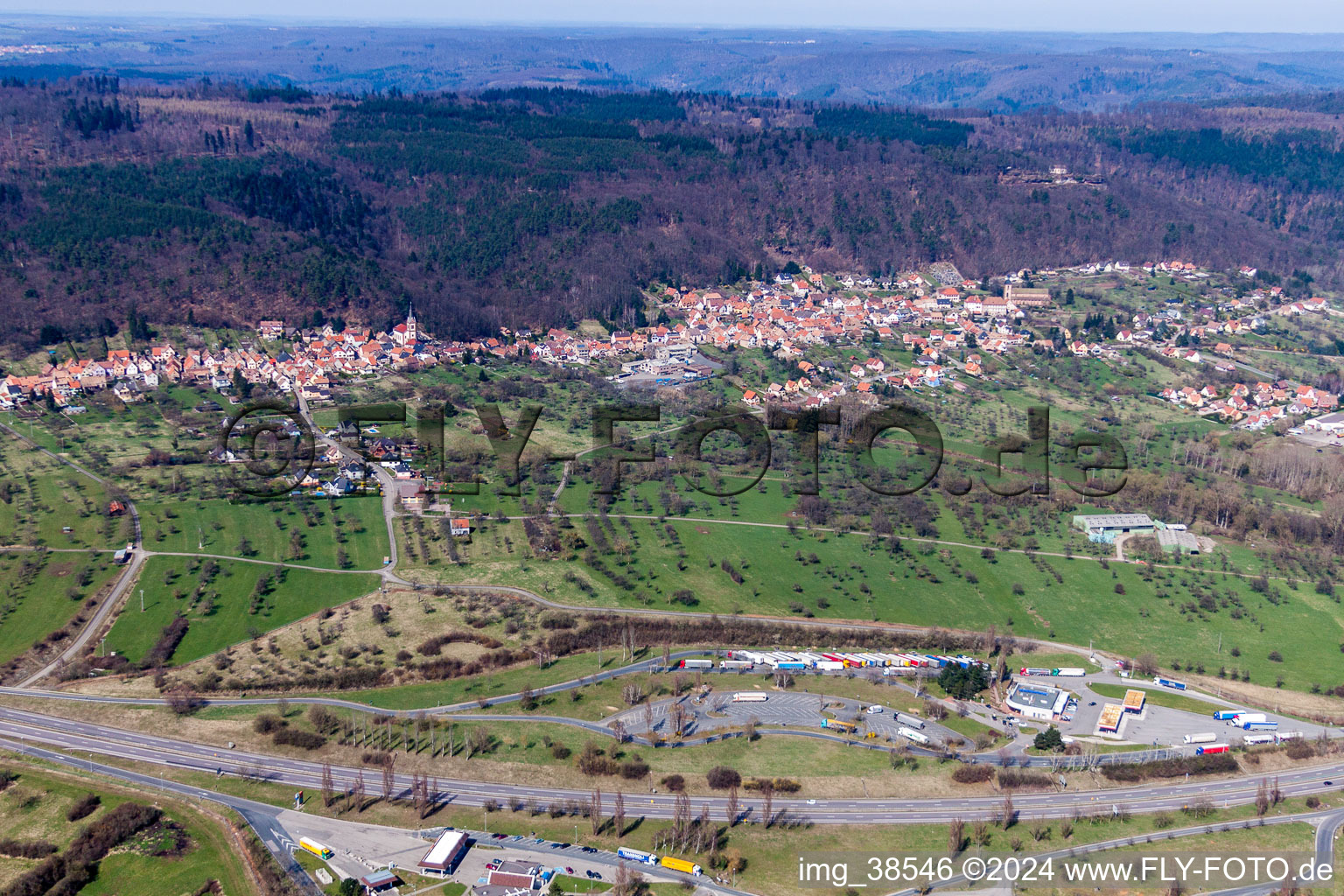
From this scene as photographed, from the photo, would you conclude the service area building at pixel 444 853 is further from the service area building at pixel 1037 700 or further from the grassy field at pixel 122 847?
the service area building at pixel 1037 700

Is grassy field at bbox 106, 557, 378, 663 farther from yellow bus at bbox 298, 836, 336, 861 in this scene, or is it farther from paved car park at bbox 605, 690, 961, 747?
paved car park at bbox 605, 690, 961, 747

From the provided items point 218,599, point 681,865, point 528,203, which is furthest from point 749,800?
→ point 528,203

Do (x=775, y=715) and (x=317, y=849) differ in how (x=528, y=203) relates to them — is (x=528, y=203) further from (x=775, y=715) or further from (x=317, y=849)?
(x=317, y=849)

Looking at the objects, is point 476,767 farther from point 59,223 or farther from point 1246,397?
point 59,223

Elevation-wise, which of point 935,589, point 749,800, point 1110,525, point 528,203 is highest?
point 528,203

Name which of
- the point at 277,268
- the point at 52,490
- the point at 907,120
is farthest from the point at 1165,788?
the point at 907,120

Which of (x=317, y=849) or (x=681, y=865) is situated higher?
(x=317, y=849)

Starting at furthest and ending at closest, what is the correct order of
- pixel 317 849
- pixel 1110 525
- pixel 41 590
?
pixel 1110 525
pixel 41 590
pixel 317 849
